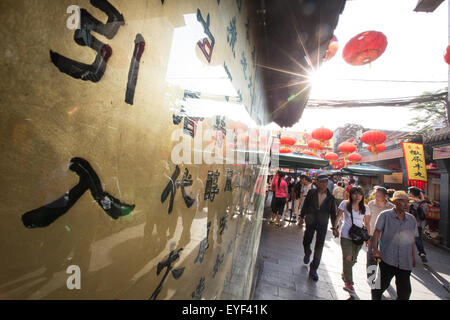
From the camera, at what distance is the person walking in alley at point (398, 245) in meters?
2.66

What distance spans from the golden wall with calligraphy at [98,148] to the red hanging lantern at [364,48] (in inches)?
144

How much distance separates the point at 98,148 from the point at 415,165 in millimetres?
10742

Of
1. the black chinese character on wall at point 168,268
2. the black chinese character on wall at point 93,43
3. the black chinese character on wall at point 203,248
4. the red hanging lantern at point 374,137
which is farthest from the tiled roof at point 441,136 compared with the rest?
the black chinese character on wall at point 93,43

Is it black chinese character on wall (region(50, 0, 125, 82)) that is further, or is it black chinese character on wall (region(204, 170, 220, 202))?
black chinese character on wall (region(204, 170, 220, 202))

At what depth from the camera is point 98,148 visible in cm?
47

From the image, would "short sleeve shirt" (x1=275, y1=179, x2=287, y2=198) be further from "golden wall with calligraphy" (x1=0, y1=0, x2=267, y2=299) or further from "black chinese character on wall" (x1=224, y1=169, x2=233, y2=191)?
"golden wall with calligraphy" (x1=0, y1=0, x2=267, y2=299)

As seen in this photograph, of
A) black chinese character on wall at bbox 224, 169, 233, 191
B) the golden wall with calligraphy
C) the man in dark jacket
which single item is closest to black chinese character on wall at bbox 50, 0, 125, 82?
the golden wall with calligraphy

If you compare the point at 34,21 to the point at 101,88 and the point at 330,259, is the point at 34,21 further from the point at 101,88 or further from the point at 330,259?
the point at 330,259

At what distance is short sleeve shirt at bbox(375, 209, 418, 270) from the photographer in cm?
265

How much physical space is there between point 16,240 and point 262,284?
396cm

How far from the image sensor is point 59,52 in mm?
376

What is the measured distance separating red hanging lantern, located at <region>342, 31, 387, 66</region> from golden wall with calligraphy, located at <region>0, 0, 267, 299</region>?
A: 3655mm

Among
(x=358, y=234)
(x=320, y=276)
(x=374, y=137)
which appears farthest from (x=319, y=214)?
(x=374, y=137)
